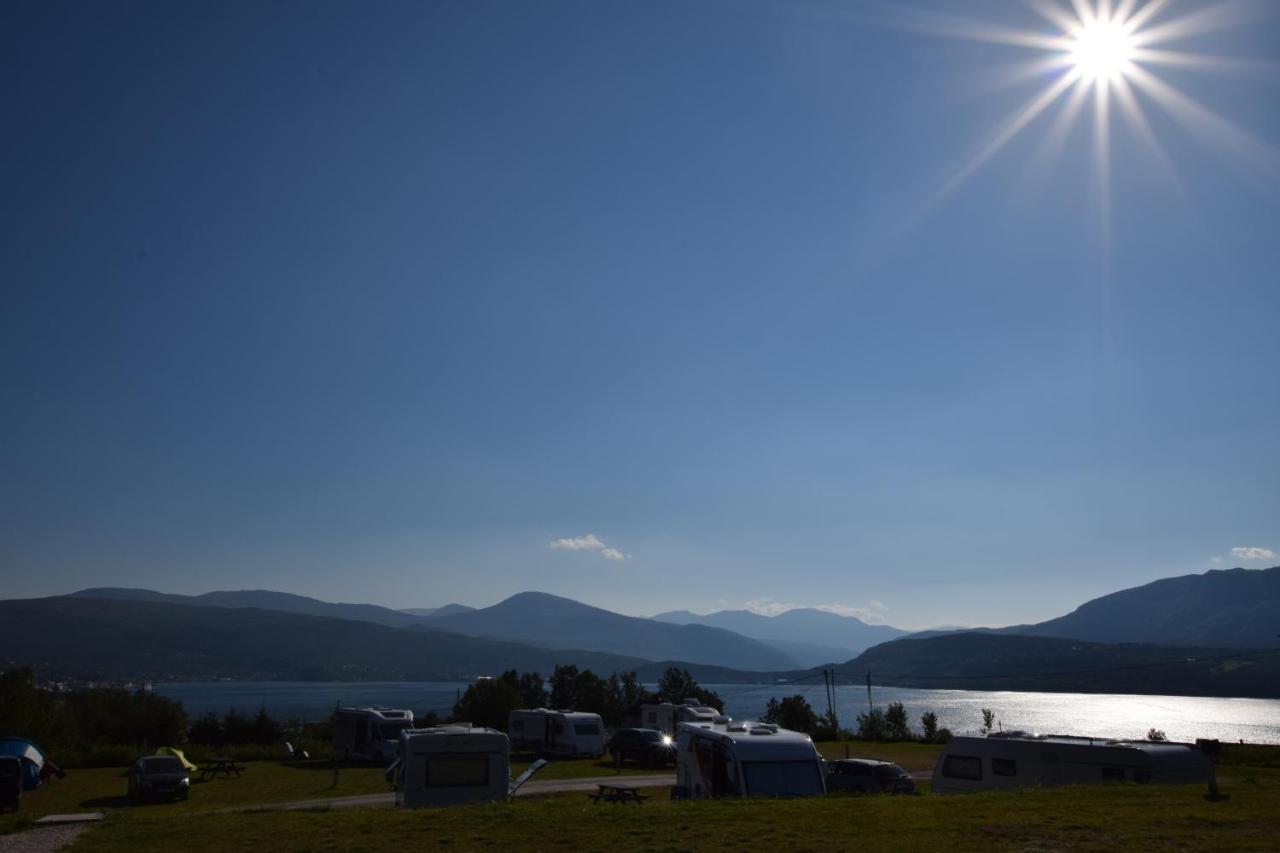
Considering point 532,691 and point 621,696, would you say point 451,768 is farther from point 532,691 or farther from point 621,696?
point 621,696

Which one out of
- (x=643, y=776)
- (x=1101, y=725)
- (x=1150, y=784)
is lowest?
(x=1101, y=725)

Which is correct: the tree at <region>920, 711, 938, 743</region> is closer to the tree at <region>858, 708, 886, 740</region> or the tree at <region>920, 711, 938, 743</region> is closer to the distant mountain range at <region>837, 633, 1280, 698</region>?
the tree at <region>858, 708, 886, 740</region>

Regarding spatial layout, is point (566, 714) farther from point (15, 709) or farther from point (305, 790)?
point (15, 709)

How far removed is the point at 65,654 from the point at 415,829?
225 metres

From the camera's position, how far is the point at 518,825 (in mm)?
11422

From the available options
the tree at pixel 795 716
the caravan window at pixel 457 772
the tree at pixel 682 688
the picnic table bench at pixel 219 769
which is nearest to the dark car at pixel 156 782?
the picnic table bench at pixel 219 769

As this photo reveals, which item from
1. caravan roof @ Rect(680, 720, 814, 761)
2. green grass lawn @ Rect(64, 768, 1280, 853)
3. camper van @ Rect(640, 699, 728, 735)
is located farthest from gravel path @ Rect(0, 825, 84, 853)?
camper van @ Rect(640, 699, 728, 735)

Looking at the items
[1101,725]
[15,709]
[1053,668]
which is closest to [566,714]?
[15,709]

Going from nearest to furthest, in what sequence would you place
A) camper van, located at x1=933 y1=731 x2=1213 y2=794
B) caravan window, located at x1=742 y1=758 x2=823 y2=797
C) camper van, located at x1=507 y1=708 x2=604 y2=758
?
1. caravan window, located at x1=742 y1=758 x2=823 y2=797
2. camper van, located at x1=933 y1=731 x2=1213 y2=794
3. camper van, located at x1=507 y1=708 x2=604 y2=758

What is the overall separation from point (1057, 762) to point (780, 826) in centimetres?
917

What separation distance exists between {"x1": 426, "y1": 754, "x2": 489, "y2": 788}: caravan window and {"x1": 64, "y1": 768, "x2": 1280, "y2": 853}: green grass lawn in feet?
7.97

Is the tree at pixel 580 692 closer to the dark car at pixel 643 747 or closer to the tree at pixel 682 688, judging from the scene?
the tree at pixel 682 688

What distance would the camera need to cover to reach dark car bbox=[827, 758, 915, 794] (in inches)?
802

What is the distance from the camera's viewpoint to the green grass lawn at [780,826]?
971cm
